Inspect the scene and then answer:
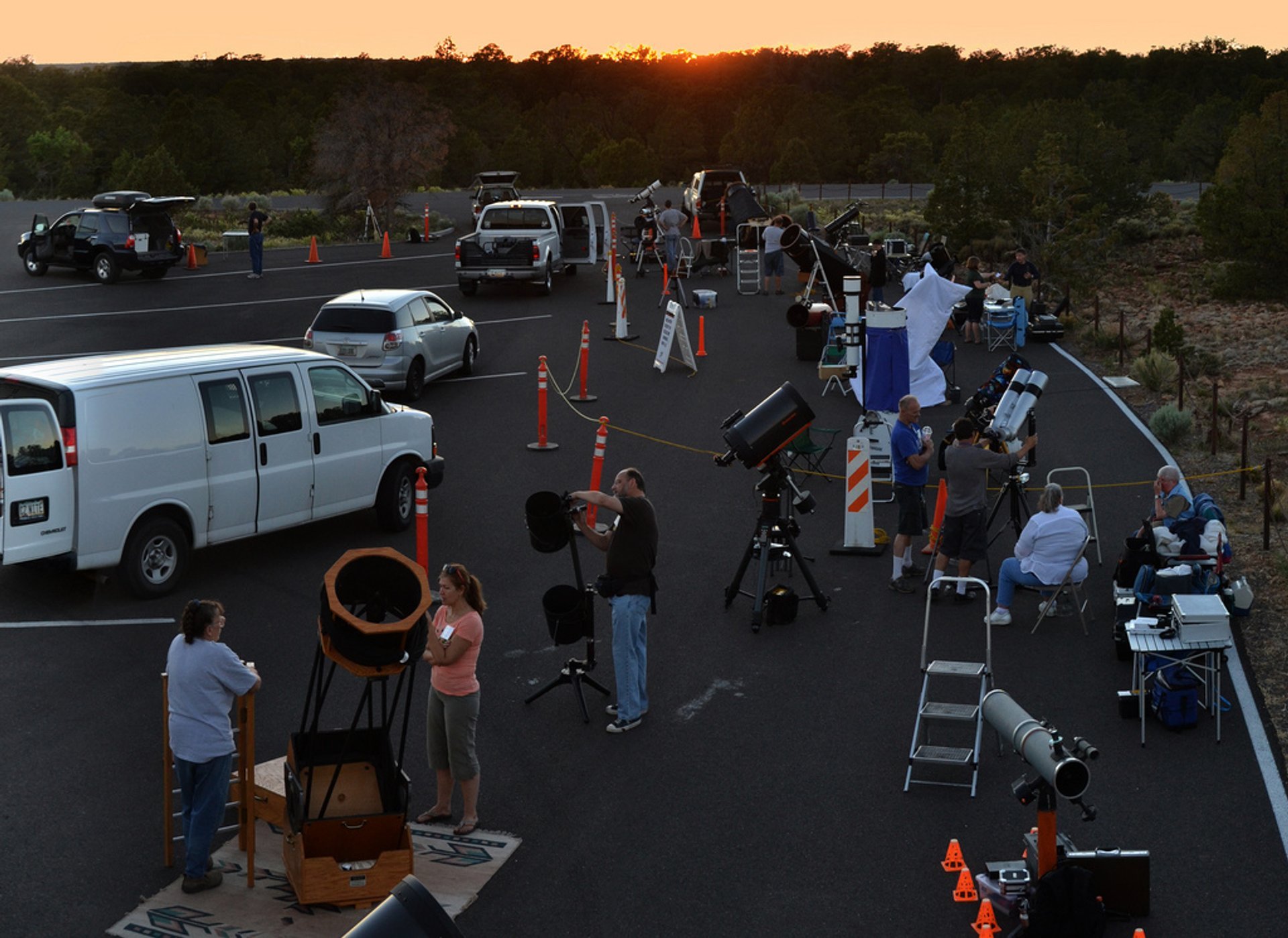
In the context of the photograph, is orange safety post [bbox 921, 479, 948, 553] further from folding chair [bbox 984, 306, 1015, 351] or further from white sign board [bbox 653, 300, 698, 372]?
folding chair [bbox 984, 306, 1015, 351]

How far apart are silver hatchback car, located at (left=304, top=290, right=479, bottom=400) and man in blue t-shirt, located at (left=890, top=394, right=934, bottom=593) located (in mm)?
9962

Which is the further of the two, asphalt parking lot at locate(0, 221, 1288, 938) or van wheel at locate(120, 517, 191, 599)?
van wheel at locate(120, 517, 191, 599)

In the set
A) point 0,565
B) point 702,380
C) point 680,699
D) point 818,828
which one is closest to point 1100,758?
point 818,828

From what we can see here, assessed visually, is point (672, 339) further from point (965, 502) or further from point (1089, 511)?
point (965, 502)

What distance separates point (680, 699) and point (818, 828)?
2332mm

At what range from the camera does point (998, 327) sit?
1060 inches

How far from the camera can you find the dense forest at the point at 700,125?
4234cm

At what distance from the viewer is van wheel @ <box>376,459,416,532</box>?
1538 centimetres

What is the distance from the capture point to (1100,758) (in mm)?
10047

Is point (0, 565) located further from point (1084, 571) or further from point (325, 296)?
point (325, 296)

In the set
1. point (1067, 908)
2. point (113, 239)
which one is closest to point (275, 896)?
point (1067, 908)

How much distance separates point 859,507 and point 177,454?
700cm

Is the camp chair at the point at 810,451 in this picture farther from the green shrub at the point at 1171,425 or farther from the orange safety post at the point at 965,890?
the orange safety post at the point at 965,890

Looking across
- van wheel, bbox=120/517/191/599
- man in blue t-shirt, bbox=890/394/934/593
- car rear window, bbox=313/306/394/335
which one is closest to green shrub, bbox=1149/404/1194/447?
man in blue t-shirt, bbox=890/394/934/593
